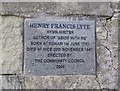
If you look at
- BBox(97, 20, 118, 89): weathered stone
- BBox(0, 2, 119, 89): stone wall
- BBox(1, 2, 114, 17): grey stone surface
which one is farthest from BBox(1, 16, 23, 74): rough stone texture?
BBox(97, 20, 118, 89): weathered stone

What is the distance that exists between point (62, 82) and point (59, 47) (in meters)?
0.31

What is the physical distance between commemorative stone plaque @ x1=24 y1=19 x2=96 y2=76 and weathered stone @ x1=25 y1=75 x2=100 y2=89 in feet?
0.15

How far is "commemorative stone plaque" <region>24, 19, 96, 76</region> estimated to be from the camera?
10.4ft

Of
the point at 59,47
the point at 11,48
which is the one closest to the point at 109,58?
the point at 59,47

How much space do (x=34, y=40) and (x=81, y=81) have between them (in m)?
0.56

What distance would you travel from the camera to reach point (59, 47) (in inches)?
126

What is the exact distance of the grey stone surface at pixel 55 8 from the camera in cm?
317

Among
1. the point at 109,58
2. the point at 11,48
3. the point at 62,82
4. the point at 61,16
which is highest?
the point at 61,16

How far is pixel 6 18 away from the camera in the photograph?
3170mm

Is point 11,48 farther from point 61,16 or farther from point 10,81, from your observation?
point 61,16

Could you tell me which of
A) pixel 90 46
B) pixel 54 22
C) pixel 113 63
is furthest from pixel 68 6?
pixel 113 63

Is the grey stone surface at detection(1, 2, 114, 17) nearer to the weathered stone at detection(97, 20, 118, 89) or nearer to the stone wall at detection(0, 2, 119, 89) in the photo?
the stone wall at detection(0, 2, 119, 89)

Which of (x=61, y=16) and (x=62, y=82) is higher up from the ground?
(x=61, y=16)

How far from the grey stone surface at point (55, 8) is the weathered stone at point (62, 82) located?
57 cm
